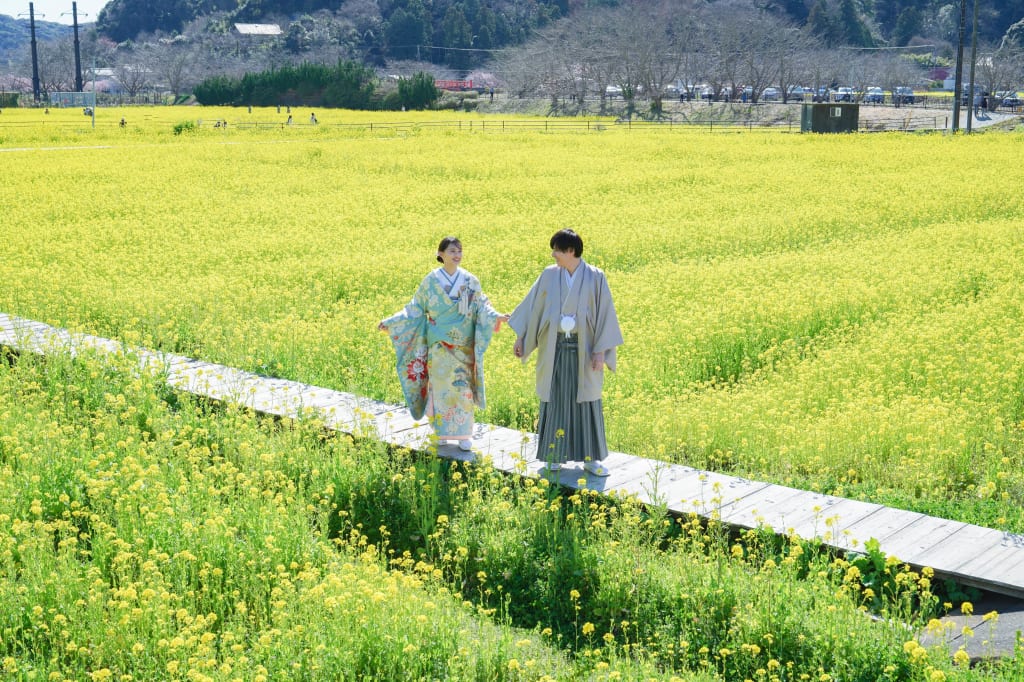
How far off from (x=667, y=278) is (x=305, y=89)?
221 ft

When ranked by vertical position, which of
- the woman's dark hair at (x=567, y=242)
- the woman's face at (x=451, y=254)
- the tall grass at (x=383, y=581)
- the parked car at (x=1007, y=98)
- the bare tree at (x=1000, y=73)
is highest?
the bare tree at (x=1000, y=73)

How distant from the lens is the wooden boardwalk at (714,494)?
526 centimetres

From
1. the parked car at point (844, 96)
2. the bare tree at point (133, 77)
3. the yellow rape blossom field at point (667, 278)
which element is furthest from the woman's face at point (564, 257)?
the bare tree at point (133, 77)

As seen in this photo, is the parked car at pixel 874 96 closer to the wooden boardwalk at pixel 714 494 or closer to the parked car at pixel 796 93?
the parked car at pixel 796 93

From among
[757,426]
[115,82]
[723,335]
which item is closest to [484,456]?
[757,426]

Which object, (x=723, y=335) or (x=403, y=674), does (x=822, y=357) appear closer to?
(x=723, y=335)

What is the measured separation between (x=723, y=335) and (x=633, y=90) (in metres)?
66.3

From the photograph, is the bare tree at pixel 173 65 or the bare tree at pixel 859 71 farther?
the bare tree at pixel 173 65

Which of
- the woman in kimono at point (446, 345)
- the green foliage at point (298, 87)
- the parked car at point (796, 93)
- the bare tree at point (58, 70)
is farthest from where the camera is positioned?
the bare tree at point (58, 70)

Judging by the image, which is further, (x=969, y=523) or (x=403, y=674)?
(x=969, y=523)

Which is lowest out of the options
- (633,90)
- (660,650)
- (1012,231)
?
(660,650)

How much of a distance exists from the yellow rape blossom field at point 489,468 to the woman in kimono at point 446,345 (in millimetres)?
399

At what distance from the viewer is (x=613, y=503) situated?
6129mm

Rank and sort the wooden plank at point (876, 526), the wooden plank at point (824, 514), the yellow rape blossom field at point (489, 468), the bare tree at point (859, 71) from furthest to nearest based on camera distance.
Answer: the bare tree at point (859, 71) < the wooden plank at point (824, 514) < the wooden plank at point (876, 526) < the yellow rape blossom field at point (489, 468)
